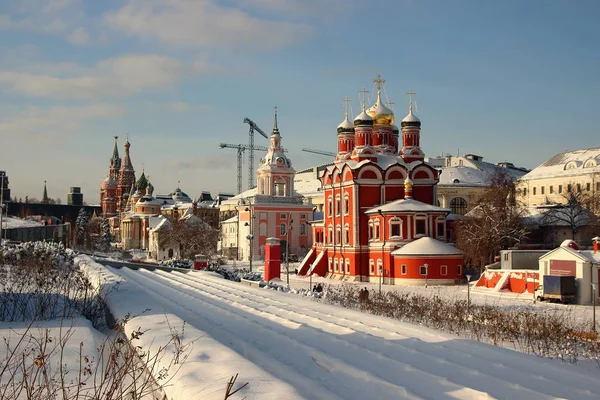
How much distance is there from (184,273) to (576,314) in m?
19.0

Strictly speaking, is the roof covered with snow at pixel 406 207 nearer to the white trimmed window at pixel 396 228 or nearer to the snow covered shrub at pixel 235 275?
the white trimmed window at pixel 396 228

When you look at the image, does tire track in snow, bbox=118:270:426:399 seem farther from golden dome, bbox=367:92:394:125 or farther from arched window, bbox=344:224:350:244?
golden dome, bbox=367:92:394:125

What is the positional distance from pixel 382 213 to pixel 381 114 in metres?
10.6

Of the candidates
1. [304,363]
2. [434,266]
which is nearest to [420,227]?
[434,266]

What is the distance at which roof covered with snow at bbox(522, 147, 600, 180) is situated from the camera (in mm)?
62844

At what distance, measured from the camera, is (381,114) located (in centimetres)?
5081

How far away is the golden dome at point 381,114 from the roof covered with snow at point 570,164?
22.8 meters

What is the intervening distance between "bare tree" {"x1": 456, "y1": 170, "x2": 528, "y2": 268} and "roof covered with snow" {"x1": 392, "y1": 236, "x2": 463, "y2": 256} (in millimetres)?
1631

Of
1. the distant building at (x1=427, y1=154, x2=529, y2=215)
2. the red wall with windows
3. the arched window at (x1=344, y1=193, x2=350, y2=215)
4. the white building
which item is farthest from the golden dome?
the white building

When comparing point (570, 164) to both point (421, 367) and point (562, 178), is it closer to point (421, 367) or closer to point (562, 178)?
point (562, 178)

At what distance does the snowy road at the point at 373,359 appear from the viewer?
9570 millimetres

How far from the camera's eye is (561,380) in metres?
10.8

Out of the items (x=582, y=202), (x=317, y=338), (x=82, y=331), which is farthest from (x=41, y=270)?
(x=582, y=202)

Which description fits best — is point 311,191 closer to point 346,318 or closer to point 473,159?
point 473,159
